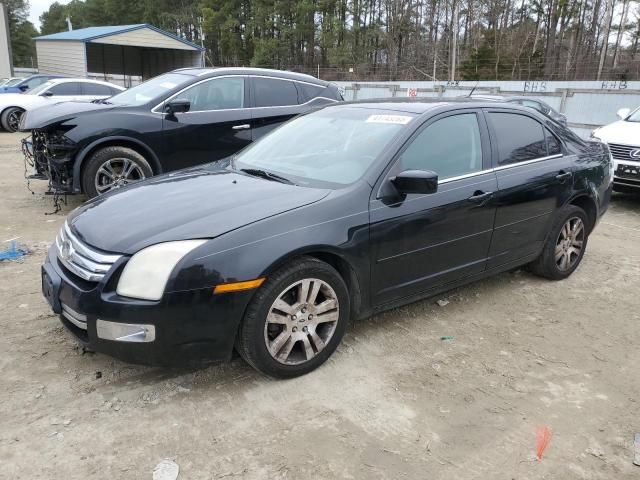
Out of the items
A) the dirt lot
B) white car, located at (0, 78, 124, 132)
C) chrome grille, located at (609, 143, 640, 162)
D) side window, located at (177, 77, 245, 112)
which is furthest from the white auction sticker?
white car, located at (0, 78, 124, 132)

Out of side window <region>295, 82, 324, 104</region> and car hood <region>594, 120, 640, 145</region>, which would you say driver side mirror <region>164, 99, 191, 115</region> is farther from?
car hood <region>594, 120, 640, 145</region>

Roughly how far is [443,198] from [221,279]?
1709mm

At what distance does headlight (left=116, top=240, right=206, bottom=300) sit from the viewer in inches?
105

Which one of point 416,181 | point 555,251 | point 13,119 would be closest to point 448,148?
point 416,181

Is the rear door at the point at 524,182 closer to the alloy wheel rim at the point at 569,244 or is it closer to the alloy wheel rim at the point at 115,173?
the alloy wheel rim at the point at 569,244

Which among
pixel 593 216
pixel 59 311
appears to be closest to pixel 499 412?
pixel 59 311

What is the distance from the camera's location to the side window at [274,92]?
716 cm

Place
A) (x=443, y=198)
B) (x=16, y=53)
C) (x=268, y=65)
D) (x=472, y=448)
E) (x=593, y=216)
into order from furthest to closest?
(x=16, y=53), (x=268, y=65), (x=593, y=216), (x=443, y=198), (x=472, y=448)

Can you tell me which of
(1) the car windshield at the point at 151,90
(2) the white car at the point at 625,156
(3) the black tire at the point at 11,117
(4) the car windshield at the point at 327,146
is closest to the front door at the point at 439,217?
(4) the car windshield at the point at 327,146

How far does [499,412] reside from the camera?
9.71ft

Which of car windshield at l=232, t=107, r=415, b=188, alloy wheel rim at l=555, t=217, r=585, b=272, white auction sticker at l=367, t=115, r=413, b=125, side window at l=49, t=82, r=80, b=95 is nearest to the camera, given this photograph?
car windshield at l=232, t=107, r=415, b=188

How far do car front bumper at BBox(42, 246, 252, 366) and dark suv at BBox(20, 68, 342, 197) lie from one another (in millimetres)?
3817

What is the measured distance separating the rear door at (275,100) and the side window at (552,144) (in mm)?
3510

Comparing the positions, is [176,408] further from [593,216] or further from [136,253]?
[593,216]
